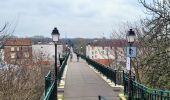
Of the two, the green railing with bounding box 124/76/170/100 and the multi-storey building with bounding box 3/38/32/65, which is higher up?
the multi-storey building with bounding box 3/38/32/65

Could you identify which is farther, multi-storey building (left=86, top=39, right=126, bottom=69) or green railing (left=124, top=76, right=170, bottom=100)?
multi-storey building (left=86, top=39, right=126, bottom=69)

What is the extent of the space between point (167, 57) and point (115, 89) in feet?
15.4

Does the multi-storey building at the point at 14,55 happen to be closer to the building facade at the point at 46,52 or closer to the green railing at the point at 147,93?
the building facade at the point at 46,52

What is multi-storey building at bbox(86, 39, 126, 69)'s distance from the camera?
65688mm

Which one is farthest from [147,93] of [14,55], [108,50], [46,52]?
[46,52]

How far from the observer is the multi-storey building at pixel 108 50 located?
65688 mm

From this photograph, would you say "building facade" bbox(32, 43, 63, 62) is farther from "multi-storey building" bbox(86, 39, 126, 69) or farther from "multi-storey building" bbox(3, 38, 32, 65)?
"multi-storey building" bbox(86, 39, 126, 69)

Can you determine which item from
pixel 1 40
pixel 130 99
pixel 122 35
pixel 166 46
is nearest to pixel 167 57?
pixel 166 46

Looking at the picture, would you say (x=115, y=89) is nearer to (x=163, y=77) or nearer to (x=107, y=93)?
(x=107, y=93)

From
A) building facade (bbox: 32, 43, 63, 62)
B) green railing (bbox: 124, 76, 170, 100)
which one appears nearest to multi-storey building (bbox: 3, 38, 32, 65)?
building facade (bbox: 32, 43, 63, 62)

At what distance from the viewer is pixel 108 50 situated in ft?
311

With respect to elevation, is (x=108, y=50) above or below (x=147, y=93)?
above

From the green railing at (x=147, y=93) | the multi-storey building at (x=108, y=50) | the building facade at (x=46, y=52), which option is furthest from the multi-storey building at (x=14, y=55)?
the multi-storey building at (x=108, y=50)

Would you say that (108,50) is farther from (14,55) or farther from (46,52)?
(46,52)
